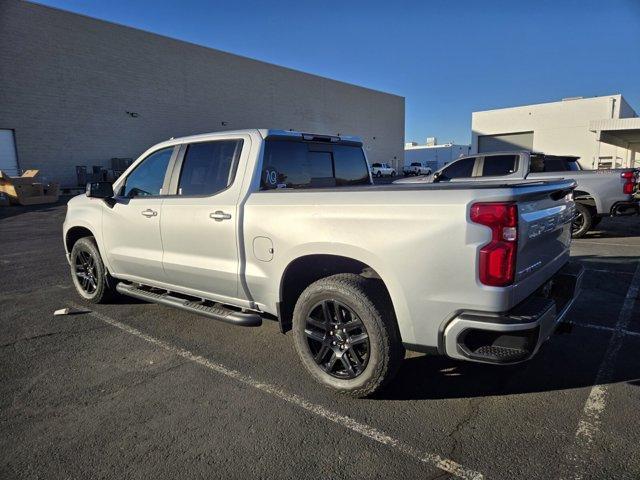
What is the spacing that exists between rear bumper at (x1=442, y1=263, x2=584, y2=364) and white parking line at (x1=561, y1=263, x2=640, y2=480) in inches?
23.9

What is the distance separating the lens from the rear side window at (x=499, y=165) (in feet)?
31.6

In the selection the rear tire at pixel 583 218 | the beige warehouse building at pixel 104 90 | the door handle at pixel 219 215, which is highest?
the beige warehouse building at pixel 104 90

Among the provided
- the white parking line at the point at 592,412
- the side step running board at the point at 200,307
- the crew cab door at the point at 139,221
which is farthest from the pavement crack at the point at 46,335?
the white parking line at the point at 592,412

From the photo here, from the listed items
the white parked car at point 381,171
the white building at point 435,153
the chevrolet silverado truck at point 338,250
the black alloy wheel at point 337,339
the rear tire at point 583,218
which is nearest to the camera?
the chevrolet silverado truck at point 338,250

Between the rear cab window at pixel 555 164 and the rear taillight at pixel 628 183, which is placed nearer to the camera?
the rear taillight at pixel 628 183

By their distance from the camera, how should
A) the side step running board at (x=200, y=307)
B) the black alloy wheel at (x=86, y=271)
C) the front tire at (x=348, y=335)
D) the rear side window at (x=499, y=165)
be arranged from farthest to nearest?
the rear side window at (x=499, y=165) < the black alloy wheel at (x=86, y=271) < the side step running board at (x=200, y=307) < the front tire at (x=348, y=335)

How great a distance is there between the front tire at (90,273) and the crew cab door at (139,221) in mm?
276

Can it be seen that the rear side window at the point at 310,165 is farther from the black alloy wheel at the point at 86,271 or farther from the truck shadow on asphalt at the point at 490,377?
the black alloy wheel at the point at 86,271

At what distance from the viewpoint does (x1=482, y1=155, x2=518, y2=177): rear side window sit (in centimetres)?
964

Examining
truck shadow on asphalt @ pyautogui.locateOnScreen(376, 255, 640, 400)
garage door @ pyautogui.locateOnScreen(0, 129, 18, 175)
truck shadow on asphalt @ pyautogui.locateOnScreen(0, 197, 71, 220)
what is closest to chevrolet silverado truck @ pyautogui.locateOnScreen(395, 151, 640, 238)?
truck shadow on asphalt @ pyautogui.locateOnScreen(376, 255, 640, 400)

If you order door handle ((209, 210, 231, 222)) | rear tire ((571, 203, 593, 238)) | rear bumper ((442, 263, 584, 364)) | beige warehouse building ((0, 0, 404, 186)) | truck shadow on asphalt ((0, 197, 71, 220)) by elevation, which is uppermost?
beige warehouse building ((0, 0, 404, 186))

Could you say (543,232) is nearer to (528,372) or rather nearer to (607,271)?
(528,372)

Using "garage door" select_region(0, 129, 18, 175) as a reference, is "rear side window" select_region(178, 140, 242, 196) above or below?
below

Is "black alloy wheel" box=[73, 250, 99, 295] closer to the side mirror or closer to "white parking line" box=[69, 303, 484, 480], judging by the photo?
the side mirror
